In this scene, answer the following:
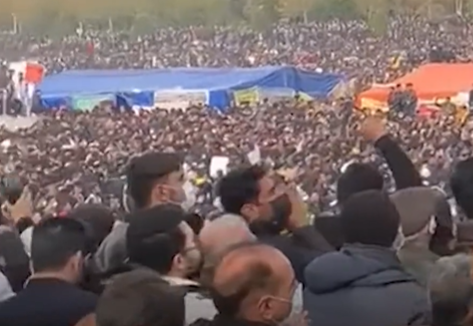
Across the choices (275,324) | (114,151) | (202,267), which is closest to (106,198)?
(114,151)

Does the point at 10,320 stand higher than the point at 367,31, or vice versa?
the point at 367,31

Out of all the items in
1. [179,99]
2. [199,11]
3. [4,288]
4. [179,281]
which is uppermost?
[199,11]

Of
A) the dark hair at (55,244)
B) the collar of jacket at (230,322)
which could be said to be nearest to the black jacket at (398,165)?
the dark hair at (55,244)

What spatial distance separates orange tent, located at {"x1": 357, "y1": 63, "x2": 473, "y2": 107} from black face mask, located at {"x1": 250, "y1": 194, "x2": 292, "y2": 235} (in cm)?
161

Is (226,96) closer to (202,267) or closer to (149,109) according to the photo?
(149,109)

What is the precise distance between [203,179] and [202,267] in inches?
70.7

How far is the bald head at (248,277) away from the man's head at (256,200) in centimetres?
73

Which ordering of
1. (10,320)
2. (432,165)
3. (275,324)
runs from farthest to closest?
(432,165) → (10,320) → (275,324)

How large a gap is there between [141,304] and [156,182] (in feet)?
3.21

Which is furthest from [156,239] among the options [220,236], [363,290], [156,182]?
[156,182]

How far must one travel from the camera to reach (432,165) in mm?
3896

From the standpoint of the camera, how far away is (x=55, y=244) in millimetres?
2129

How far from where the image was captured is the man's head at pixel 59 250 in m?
2.10

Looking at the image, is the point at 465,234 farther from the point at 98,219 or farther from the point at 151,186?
the point at 98,219
